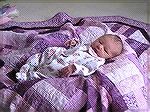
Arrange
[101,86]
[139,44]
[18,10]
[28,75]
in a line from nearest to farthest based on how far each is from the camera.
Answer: [101,86] < [28,75] < [139,44] < [18,10]

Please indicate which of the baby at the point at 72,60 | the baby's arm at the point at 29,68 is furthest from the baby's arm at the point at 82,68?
the baby's arm at the point at 29,68

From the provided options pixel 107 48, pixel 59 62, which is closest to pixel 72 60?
pixel 59 62

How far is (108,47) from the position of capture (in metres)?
1.57

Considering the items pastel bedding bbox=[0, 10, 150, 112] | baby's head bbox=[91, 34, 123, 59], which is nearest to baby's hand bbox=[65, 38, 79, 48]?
pastel bedding bbox=[0, 10, 150, 112]

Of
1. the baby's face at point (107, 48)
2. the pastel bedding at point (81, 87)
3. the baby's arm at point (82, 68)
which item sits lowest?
the pastel bedding at point (81, 87)

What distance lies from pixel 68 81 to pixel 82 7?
119cm

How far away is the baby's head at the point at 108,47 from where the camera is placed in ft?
5.17

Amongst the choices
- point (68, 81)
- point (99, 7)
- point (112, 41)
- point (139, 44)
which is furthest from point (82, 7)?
point (68, 81)

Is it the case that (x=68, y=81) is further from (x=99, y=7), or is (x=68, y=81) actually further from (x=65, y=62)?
(x=99, y=7)

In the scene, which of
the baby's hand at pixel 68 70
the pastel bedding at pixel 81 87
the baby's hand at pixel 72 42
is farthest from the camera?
the baby's hand at pixel 72 42

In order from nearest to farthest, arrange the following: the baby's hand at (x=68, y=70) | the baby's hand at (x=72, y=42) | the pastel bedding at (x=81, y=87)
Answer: the pastel bedding at (x=81, y=87)
the baby's hand at (x=68, y=70)
the baby's hand at (x=72, y=42)

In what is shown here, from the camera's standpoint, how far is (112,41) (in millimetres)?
1593

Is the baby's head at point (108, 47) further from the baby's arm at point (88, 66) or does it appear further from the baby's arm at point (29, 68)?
the baby's arm at point (29, 68)

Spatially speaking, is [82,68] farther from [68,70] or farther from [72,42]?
[72,42]
